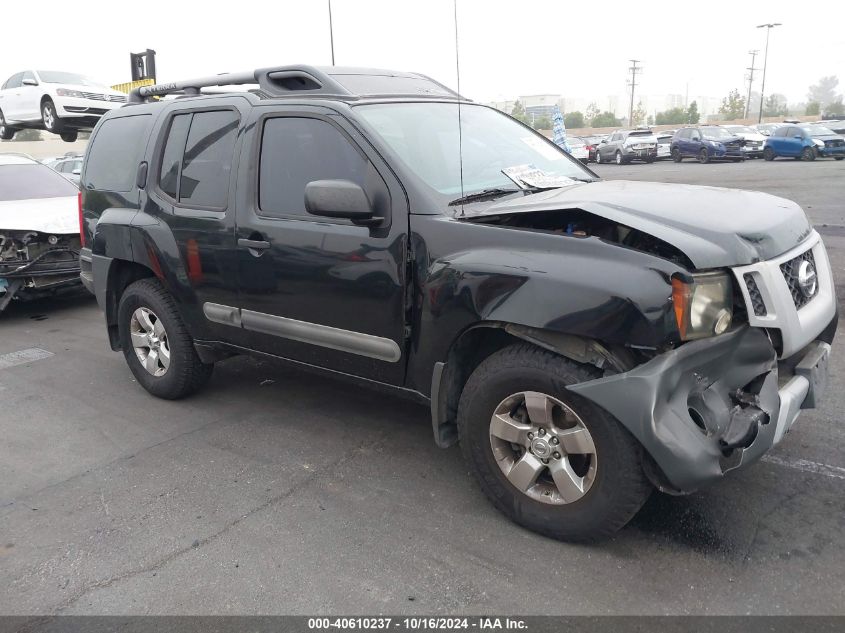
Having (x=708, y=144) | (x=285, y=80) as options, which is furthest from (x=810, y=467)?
(x=708, y=144)

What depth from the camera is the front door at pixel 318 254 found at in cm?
341

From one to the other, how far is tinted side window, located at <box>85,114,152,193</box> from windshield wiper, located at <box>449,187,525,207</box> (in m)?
2.50

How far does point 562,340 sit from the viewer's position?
9.43 ft

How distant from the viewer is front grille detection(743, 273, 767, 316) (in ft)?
9.09

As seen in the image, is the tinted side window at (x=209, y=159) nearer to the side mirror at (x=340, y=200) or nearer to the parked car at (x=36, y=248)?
the side mirror at (x=340, y=200)

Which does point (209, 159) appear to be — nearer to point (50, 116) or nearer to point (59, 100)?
point (59, 100)

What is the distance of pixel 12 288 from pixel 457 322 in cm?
611

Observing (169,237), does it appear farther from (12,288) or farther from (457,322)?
(12,288)

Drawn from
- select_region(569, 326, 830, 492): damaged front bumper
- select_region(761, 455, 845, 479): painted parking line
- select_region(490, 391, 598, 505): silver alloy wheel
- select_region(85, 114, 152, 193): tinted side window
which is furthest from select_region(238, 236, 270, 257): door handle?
select_region(761, 455, 845, 479): painted parking line

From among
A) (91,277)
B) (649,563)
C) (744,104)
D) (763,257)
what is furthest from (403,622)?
(744,104)

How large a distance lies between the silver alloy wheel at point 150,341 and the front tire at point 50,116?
1310 centimetres

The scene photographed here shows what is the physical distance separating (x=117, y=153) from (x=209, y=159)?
115 cm

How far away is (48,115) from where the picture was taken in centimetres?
1589

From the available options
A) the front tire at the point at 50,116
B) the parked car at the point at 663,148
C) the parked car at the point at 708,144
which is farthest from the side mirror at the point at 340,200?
the parked car at the point at 663,148
